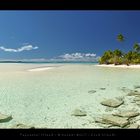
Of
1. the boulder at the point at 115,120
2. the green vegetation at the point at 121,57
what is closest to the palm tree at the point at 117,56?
the green vegetation at the point at 121,57

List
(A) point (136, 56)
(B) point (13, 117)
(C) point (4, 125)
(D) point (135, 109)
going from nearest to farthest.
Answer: (C) point (4, 125), (B) point (13, 117), (D) point (135, 109), (A) point (136, 56)

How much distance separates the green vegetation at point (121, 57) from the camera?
23.8m

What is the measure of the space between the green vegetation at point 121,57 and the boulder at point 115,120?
1978cm

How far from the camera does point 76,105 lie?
486 centimetres

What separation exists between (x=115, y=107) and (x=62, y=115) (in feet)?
3.98

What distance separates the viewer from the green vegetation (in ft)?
78.1

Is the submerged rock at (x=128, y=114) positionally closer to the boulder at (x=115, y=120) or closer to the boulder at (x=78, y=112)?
the boulder at (x=115, y=120)

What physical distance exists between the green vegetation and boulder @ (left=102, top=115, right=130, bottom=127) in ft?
64.9

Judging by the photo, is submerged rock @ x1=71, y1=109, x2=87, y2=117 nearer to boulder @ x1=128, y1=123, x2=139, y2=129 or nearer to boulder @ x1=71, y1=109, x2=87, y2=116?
boulder @ x1=71, y1=109, x2=87, y2=116
